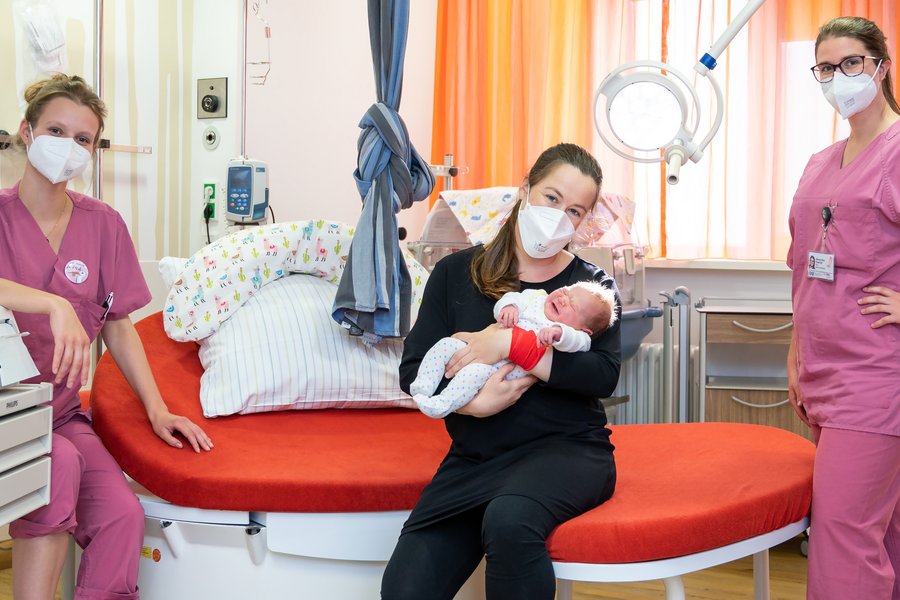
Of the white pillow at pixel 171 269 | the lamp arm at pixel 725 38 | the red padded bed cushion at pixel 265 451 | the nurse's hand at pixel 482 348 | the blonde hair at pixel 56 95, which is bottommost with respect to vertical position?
the red padded bed cushion at pixel 265 451

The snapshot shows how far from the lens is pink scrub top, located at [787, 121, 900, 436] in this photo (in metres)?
1.74

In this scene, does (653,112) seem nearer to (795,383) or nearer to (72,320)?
(795,383)

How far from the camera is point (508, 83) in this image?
3943 millimetres

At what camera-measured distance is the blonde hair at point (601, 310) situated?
1.61m

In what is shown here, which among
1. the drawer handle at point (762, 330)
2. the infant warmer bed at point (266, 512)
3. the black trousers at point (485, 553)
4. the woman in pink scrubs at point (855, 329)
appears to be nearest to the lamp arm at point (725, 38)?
the woman in pink scrubs at point (855, 329)

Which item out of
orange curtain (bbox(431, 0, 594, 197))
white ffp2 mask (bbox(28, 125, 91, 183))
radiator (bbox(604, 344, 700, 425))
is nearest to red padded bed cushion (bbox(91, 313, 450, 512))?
white ffp2 mask (bbox(28, 125, 91, 183))

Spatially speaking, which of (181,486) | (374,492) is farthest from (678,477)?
(181,486)

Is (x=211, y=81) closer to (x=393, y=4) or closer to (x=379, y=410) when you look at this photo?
(x=393, y=4)

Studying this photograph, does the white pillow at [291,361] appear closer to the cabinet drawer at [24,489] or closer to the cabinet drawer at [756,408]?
the cabinet drawer at [24,489]

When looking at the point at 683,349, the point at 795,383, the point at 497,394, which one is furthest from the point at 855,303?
the point at 683,349

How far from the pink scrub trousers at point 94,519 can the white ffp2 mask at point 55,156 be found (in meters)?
0.54

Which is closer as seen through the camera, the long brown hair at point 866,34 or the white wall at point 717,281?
the long brown hair at point 866,34

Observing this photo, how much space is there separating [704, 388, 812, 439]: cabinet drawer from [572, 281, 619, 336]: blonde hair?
5.26 ft

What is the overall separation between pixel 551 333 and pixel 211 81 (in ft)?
8.64
